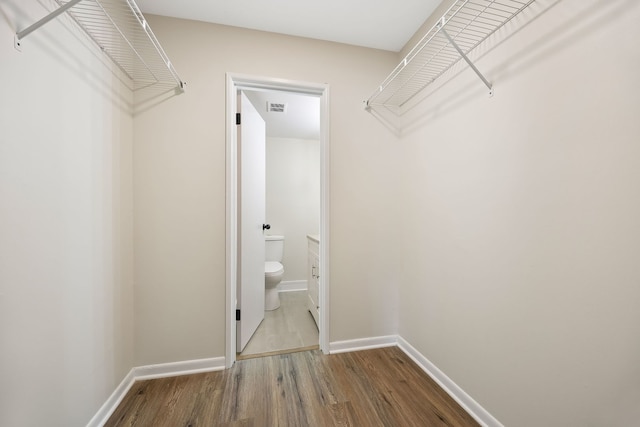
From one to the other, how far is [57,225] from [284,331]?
1.81m

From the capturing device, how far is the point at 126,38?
1.16 m

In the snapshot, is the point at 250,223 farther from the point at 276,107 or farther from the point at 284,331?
the point at 276,107

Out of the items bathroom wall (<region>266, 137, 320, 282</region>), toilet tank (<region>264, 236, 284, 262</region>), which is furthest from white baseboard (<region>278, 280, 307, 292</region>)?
toilet tank (<region>264, 236, 284, 262</region>)

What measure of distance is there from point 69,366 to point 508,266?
6.48 ft

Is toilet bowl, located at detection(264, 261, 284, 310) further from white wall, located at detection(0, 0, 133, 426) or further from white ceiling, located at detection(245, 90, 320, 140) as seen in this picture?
white ceiling, located at detection(245, 90, 320, 140)

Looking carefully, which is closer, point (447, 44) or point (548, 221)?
point (548, 221)

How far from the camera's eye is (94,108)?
1.20m

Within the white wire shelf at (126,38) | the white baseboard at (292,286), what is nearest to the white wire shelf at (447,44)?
the white wire shelf at (126,38)

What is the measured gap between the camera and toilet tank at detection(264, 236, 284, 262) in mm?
3295

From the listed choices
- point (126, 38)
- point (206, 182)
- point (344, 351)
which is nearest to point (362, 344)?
point (344, 351)

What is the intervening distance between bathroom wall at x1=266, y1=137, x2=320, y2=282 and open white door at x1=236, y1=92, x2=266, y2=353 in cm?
121

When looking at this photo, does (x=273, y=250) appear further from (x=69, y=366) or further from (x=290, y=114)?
(x=69, y=366)

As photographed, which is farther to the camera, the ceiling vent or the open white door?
the ceiling vent

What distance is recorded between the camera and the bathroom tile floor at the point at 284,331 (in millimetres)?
1981
